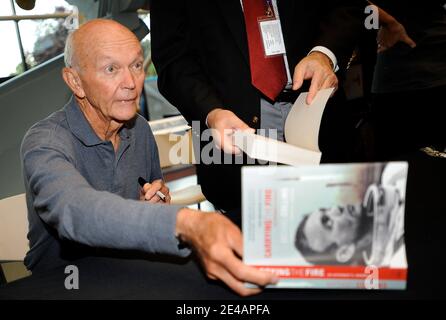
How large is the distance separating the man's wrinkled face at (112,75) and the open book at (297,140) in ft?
2.13

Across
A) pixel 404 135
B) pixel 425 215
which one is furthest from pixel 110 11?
pixel 425 215

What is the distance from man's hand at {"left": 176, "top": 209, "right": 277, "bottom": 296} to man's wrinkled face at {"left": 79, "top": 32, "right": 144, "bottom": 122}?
852 mm

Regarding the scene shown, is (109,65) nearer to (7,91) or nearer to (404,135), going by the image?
(404,135)

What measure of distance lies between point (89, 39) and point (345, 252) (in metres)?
1.25

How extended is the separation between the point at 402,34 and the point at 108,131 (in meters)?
1.57

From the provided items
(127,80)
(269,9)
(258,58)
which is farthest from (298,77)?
(127,80)

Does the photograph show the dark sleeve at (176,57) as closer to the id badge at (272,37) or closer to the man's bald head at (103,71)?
the man's bald head at (103,71)

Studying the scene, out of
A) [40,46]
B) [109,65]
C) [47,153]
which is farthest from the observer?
[40,46]

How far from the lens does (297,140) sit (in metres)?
1.28

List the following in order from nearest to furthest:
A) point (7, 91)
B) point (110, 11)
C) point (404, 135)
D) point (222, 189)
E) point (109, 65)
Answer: point (109, 65) < point (222, 189) < point (404, 135) < point (7, 91) < point (110, 11)

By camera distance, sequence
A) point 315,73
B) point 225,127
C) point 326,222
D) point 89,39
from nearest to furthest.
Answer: point 326,222 < point 225,127 < point 315,73 < point 89,39

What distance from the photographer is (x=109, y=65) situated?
1681mm

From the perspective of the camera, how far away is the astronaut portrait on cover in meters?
0.86

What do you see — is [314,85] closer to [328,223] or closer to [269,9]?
[269,9]
